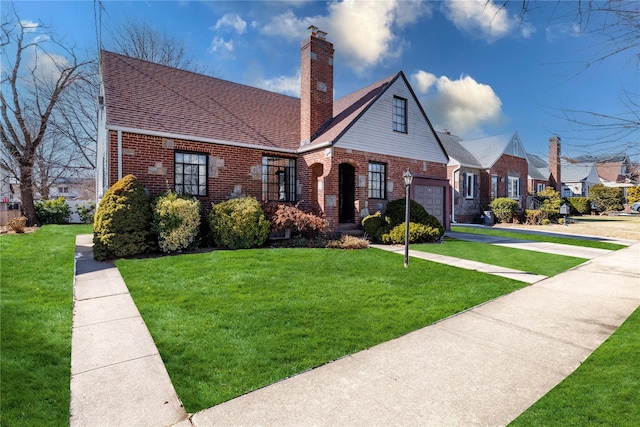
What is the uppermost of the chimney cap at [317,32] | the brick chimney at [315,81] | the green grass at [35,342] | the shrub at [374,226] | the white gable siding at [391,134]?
the chimney cap at [317,32]

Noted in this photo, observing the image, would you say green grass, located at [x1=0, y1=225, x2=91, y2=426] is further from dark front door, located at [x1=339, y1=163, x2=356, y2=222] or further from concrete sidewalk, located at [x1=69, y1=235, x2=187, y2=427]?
dark front door, located at [x1=339, y1=163, x2=356, y2=222]

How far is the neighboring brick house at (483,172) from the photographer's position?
22819mm

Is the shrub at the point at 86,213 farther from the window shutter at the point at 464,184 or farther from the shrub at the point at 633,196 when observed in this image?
the shrub at the point at 633,196

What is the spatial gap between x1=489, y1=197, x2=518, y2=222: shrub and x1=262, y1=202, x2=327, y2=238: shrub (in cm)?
1624

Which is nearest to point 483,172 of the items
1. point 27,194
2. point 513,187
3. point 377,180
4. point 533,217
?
Result: point 513,187

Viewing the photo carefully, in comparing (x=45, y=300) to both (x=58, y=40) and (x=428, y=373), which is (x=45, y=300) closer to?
(x=428, y=373)

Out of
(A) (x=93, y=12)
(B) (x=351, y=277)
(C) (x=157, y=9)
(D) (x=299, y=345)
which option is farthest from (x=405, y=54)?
(D) (x=299, y=345)

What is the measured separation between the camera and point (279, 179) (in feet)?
44.7

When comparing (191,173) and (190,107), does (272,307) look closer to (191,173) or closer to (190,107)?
(191,173)

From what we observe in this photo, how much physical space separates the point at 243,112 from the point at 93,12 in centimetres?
588

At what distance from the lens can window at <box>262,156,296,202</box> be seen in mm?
13156

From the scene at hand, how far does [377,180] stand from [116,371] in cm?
1226

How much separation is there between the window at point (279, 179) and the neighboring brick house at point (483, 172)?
13.2 m

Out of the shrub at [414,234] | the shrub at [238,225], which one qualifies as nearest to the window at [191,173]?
the shrub at [238,225]
